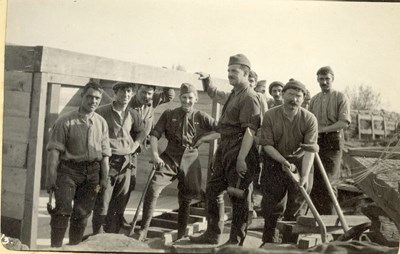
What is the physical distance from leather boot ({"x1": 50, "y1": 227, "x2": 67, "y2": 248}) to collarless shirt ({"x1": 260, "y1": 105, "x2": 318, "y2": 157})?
144 cm

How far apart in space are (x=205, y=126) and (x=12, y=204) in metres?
1.36

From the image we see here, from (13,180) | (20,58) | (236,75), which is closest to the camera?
(20,58)

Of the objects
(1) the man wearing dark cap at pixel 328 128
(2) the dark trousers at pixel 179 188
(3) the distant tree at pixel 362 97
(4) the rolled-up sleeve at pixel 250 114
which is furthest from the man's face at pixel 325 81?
(2) the dark trousers at pixel 179 188

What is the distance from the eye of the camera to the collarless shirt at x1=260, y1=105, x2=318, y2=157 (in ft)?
10.9

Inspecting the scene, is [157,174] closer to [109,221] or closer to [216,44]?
[109,221]

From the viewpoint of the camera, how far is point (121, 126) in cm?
338

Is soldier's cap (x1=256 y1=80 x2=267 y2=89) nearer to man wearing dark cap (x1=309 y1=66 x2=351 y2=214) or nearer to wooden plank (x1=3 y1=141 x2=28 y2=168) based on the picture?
man wearing dark cap (x1=309 y1=66 x2=351 y2=214)

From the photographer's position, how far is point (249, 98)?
332cm

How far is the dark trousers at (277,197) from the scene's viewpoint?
3.35m

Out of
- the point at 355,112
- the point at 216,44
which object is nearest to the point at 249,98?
the point at 216,44

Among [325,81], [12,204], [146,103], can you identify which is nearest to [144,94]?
[146,103]

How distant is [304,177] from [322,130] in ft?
1.25

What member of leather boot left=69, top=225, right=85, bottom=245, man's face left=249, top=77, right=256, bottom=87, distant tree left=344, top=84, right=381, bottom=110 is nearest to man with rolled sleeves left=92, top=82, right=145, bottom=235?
leather boot left=69, top=225, right=85, bottom=245

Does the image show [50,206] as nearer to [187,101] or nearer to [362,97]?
[187,101]
